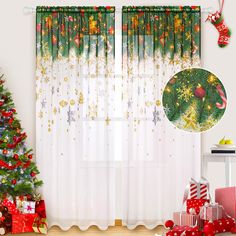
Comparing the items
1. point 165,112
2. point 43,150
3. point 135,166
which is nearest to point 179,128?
point 165,112

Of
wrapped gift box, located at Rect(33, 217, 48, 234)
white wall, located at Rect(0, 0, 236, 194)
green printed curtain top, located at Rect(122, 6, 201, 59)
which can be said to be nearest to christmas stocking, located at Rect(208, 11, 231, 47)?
white wall, located at Rect(0, 0, 236, 194)

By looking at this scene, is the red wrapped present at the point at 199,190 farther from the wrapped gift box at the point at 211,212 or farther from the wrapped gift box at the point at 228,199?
the wrapped gift box at the point at 211,212

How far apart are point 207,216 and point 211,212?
32 millimetres

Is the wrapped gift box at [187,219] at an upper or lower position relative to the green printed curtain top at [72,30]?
lower

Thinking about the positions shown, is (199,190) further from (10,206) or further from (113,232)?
(10,206)

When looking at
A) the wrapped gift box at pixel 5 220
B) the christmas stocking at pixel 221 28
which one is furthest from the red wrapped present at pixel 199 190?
the christmas stocking at pixel 221 28

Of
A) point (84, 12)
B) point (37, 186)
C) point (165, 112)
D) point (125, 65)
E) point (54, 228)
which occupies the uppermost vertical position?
point (84, 12)

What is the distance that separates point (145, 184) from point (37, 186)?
3.96 feet

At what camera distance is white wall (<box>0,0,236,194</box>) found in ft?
17.9

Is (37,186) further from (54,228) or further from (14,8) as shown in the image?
(14,8)

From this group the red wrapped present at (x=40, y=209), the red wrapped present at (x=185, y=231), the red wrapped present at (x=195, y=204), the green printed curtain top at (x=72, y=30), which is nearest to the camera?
the red wrapped present at (x=185, y=231)

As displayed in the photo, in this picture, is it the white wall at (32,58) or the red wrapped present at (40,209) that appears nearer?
the red wrapped present at (40,209)

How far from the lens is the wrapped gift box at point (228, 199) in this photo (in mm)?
2703

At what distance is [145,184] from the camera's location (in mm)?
5371
